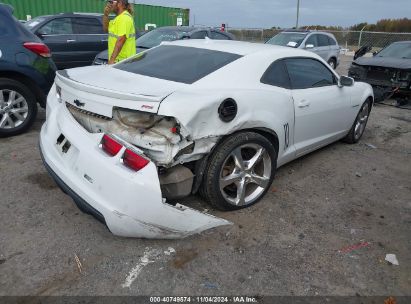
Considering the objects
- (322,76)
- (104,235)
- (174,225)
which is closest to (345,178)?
(322,76)

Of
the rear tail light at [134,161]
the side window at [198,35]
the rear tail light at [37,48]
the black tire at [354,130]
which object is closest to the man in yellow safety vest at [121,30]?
the rear tail light at [37,48]

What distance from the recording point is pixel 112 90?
2727 millimetres

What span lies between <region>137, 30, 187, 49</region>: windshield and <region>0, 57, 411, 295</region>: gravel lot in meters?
5.08

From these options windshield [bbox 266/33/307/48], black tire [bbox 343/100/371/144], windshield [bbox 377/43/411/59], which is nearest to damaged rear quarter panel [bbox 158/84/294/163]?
black tire [bbox 343/100/371/144]

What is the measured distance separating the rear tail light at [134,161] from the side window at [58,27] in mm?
7543

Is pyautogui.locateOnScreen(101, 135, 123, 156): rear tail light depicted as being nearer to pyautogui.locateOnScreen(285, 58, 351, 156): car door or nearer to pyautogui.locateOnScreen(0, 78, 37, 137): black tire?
pyautogui.locateOnScreen(285, 58, 351, 156): car door

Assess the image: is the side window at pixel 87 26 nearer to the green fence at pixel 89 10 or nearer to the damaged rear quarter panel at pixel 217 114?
the green fence at pixel 89 10

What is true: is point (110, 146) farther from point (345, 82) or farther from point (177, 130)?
point (345, 82)

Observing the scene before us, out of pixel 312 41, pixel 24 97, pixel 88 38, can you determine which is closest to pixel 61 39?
pixel 88 38

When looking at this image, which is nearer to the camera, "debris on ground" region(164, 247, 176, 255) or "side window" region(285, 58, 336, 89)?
"debris on ground" region(164, 247, 176, 255)

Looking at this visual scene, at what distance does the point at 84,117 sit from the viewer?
296 centimetres

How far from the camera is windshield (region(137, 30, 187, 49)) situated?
8398mm

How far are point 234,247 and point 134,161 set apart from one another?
1034mm

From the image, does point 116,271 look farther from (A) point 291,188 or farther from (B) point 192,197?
(A) point 291,188
